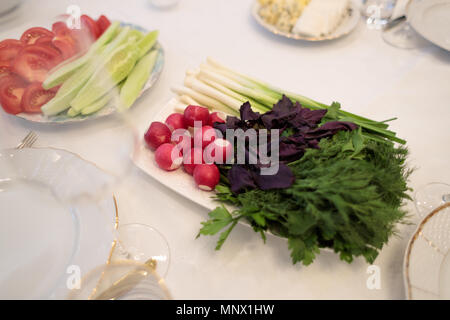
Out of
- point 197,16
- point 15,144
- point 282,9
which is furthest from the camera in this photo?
point 197,16

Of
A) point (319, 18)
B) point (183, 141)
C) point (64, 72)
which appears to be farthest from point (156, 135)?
point (319, 18)

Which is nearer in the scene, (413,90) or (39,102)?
(39,102)

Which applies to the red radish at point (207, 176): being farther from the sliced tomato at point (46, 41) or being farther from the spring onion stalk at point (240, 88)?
the sliced tomato at point (46, 41)

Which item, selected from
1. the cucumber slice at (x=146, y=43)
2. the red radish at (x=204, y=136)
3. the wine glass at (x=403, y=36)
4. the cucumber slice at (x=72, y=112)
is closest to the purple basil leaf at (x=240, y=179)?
the red radish at (x=204, y=136)

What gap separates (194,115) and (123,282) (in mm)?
497

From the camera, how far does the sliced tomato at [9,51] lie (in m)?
1.00

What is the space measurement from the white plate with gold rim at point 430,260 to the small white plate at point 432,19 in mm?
868

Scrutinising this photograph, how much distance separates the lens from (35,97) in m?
0.95

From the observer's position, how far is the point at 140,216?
0.79 m

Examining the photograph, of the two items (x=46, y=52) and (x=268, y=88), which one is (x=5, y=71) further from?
(x=268, y=88)
